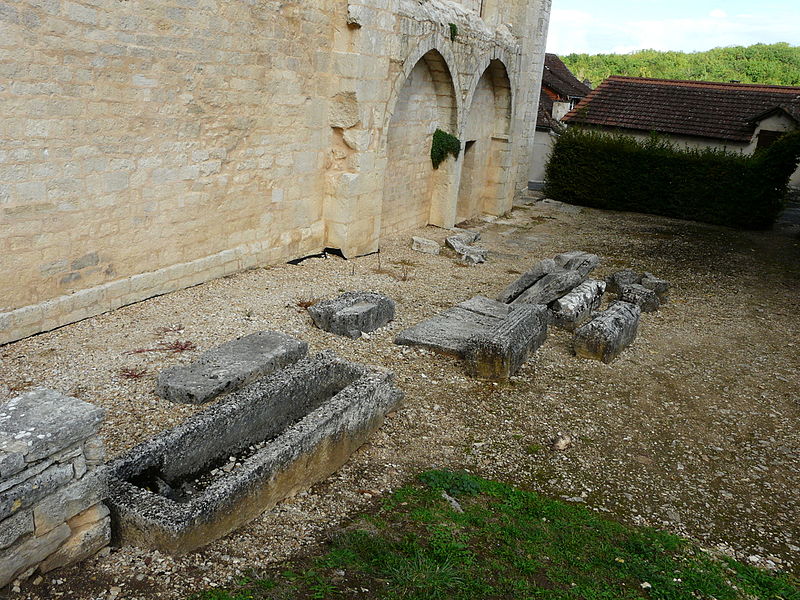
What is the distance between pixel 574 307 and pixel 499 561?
5.06 metres

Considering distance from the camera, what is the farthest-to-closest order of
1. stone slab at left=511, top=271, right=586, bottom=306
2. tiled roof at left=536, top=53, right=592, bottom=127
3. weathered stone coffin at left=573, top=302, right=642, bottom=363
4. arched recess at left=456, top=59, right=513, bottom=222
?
tiled roof at left=536, top=53, right=592, bottom=127 < arched recess at left=456, top=59, right=513, bottom=222 < stone slab at left=511, top=271, right=586, bottom=306 < weathered stone coffin at left=573, top=302, right=642, bottom=363

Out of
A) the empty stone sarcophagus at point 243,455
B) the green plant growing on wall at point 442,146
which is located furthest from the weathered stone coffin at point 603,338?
the green plant growing on wall at point 442,146

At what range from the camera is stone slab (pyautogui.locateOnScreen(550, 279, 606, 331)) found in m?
8.31

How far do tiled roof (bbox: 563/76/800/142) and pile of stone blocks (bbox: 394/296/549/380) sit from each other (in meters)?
14.8

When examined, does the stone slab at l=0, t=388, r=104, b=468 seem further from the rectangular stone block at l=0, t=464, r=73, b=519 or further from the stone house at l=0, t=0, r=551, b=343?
the stone house at l=0, t=0, r=551, b=343

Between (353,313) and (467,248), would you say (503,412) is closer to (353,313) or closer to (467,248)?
(353,313)

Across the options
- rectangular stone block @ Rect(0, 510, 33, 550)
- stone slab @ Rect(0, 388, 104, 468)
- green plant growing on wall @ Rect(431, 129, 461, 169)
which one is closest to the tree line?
green plant growing on wall @ Rect(431, 129, 461, 169)

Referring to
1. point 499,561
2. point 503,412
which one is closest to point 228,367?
point 503,412

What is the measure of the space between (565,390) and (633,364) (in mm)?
1309

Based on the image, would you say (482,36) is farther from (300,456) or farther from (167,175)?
(300,456)

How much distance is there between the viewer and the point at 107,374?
5.90 metres

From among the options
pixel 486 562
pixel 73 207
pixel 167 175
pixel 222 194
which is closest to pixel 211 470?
pixel 486 562

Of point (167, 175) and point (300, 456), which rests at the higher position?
point (167, 175)

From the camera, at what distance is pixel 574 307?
8398 mm
